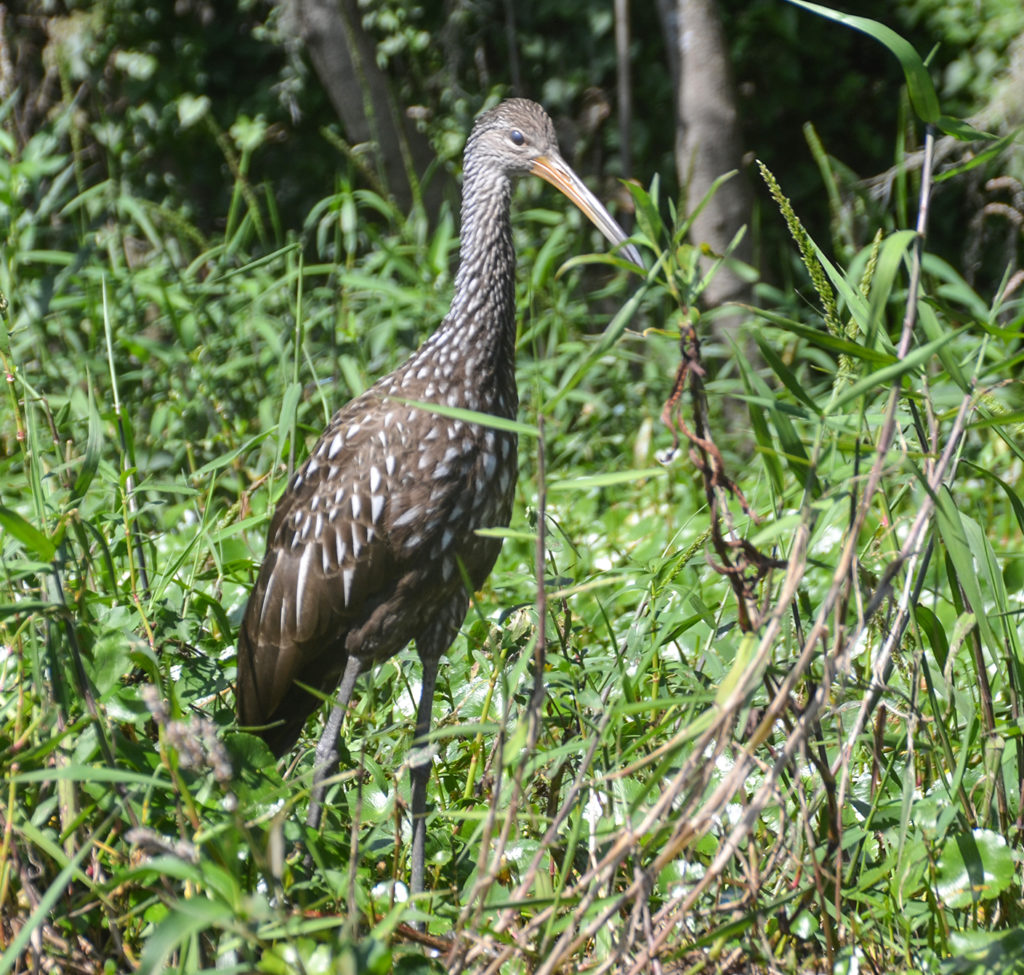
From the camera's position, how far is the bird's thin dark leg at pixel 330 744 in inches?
83.9

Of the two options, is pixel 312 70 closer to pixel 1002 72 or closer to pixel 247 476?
pixel 247 476

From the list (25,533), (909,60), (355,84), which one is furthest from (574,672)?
(355,84)

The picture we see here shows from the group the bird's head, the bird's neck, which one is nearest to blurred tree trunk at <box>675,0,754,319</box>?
the bird's head

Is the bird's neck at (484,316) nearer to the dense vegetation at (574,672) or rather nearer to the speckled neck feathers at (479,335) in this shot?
the speckled neck feathers at (479,335)

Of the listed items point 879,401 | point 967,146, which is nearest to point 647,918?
point 879,401

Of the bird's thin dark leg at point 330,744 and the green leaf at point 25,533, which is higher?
the green leaf at point 25,533

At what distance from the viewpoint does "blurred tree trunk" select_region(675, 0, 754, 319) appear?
502 cm

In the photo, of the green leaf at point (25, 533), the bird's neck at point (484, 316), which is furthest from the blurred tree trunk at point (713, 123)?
the green leaf at point (25, 533)

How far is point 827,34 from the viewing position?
6027mm

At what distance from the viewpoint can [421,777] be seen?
88.2 inches

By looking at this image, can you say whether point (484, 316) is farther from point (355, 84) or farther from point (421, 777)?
point (355, 84)

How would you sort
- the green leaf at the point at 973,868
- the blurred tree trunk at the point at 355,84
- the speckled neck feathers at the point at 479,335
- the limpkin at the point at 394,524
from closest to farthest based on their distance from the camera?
1. the green leaf at the point at 973,868
2. the limpkin at the point at 394,524
3. the speckled neck feathers at the point at 479,335
4. the blurred tree trunk at the point at 355,84

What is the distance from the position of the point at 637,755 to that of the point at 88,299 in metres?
2.68

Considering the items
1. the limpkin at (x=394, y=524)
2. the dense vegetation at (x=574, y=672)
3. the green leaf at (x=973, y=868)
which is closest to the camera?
the dense vegetation at (x=574, y=672)
